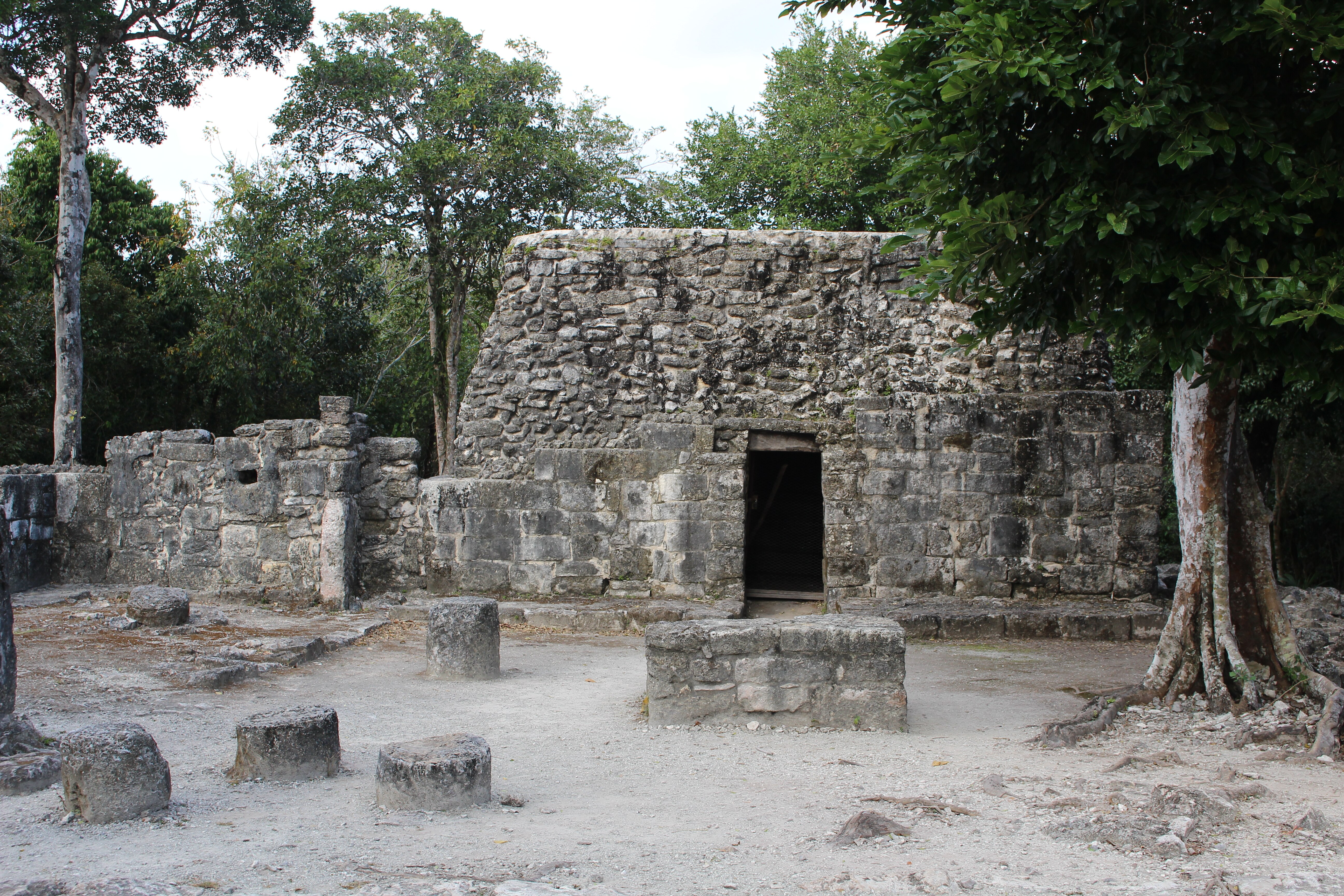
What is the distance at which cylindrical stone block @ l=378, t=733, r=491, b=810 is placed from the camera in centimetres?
446

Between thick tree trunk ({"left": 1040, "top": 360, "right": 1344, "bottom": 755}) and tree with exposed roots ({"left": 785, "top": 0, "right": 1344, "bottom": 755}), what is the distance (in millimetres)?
21

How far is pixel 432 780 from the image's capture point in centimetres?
447

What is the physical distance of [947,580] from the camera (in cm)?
983

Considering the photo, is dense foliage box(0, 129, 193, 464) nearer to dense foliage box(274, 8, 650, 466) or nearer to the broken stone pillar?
dense foliage box(274, 8, 650, 466)

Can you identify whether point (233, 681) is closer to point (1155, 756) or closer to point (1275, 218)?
point (1155, 756)

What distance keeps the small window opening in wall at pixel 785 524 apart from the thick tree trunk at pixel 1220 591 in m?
5.62

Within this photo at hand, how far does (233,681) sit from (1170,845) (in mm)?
6106

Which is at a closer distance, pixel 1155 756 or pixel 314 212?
pixel 1155 756

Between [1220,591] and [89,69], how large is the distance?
18.1m

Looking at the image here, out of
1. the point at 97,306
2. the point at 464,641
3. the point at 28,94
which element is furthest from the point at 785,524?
the point at 28,94

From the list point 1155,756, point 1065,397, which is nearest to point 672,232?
point 1065,397

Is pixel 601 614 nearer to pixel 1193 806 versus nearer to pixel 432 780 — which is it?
pixel 432 780

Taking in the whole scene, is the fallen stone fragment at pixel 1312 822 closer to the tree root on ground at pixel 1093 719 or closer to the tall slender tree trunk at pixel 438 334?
the tree root on ground at pixel 1093 719

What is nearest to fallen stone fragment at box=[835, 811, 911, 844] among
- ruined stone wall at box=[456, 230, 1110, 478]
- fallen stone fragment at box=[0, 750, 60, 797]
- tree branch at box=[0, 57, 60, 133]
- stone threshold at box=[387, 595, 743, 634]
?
fallen stone fragment at box=[0, 750, 60, 797]
